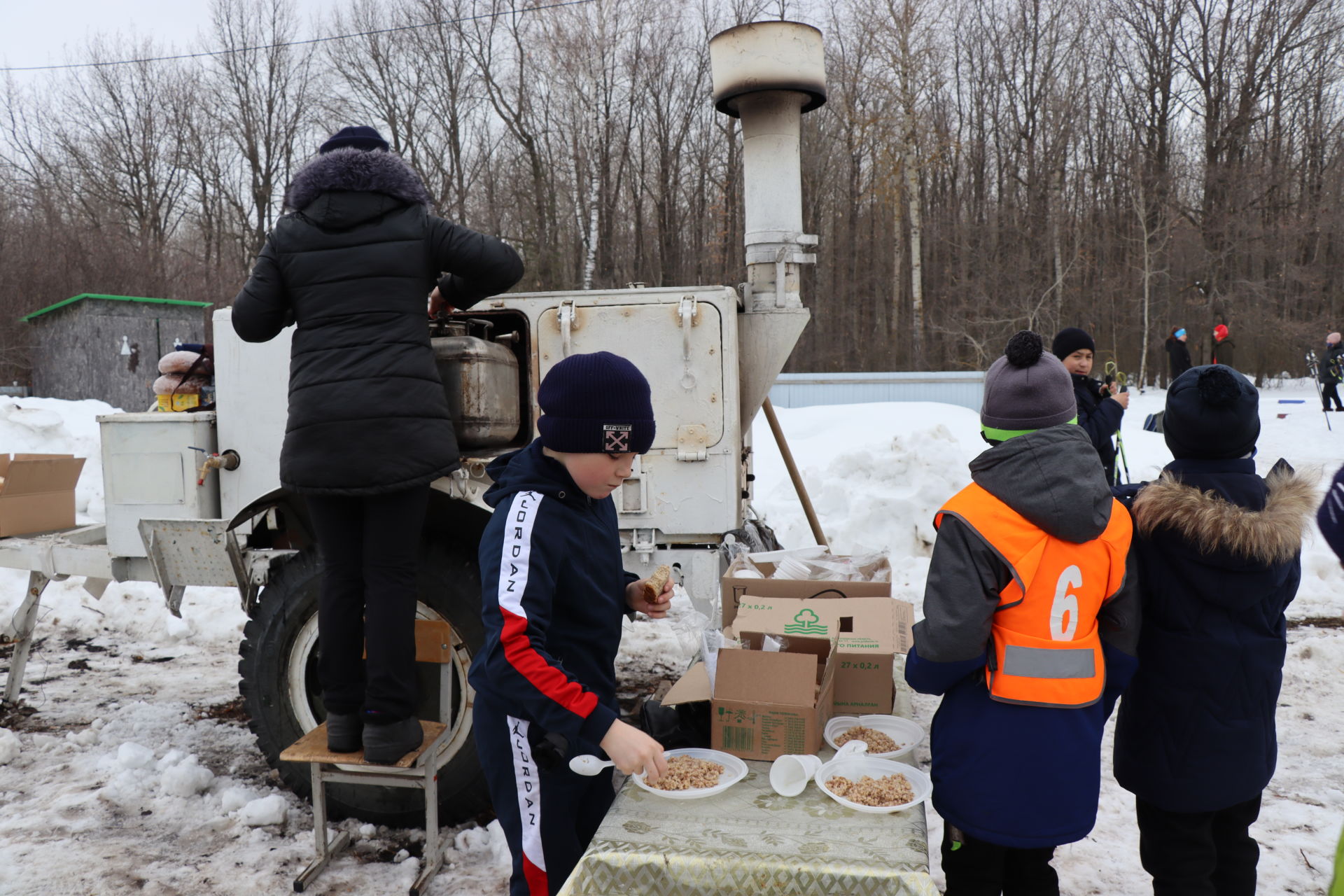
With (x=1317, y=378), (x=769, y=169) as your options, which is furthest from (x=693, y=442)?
(x=1317, y=378)

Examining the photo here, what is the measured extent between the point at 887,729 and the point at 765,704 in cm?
48

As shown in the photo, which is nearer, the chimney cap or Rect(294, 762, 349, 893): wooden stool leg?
Rect(294, 762, 349, 893): wooden stool leg

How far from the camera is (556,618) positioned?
84.3 inches

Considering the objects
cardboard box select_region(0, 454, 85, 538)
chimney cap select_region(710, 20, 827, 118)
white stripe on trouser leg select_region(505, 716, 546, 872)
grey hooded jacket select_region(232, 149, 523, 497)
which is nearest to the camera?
white stripe on trouser leg select_region(505, 716, 546, 872)

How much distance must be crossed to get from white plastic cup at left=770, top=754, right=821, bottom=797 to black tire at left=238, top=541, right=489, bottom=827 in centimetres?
151

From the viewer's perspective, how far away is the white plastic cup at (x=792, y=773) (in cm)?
218

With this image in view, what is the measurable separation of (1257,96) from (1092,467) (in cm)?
2824

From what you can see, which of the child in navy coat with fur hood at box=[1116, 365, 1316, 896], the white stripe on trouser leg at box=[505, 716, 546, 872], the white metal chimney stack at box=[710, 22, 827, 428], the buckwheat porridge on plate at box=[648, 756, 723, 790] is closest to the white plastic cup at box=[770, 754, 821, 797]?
the buckwheat porridge on plate at box=[648, 756, 723, 790]

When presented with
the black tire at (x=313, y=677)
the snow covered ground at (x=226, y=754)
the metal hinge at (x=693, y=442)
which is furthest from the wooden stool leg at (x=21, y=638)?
the metal hinge at (x=693, y=442)

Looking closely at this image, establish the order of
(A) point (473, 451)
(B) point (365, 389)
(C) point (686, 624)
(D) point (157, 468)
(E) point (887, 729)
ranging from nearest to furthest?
(E) point (887, 729) → (B) point (365, 389) → (A) point (473, 451) → (D) point (157, 468) → (C) point (686, 624)

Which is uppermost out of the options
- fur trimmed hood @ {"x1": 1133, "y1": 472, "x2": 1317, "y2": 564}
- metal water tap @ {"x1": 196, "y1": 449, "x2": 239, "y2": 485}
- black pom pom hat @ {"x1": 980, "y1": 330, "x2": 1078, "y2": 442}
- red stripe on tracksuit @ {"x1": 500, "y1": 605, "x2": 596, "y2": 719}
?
black pom pom hat @ {"x1": 980, "y1": 330, "x2": 1078, "y2": 442}

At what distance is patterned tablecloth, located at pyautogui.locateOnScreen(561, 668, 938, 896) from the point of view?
5.90 ft

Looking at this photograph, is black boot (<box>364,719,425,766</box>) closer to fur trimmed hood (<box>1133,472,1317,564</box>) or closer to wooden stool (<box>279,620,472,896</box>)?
wooden stool (<box>279,620,472,896</box>)

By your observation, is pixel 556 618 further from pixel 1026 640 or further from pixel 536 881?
pixel 1026 640
